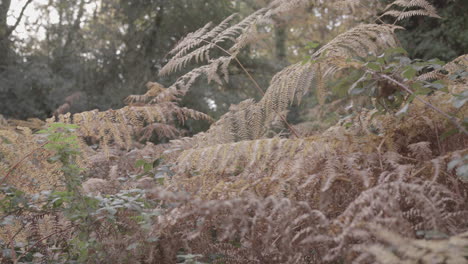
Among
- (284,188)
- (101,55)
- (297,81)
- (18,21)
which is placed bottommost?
(284,188)

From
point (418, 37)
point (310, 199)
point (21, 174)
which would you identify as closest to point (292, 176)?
point (310, 199)

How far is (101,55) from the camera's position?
8023 mm

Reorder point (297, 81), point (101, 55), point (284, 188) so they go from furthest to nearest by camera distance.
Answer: point (101, 55) < point (297, 81) < point (284, 188)

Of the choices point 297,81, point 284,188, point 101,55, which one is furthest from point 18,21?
point 284,188

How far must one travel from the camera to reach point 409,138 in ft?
4.99

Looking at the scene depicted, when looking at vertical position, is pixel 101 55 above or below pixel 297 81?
above

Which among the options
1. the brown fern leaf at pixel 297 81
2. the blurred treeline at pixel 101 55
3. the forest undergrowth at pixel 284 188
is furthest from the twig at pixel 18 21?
the brown fern leaf at pixel 297 81

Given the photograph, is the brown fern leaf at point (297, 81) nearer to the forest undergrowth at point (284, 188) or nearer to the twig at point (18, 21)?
the forest undergrowth at point (284, 188)

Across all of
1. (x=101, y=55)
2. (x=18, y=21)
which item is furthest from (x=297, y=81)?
(x=18, y=21)

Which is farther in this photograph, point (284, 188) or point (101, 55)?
point (101, 55)

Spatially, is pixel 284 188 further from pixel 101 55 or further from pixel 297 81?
pixel 101 55

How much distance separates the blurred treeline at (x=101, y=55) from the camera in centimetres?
740

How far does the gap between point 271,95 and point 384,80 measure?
58 cm

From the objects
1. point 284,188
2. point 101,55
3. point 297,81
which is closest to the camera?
point 284,188
